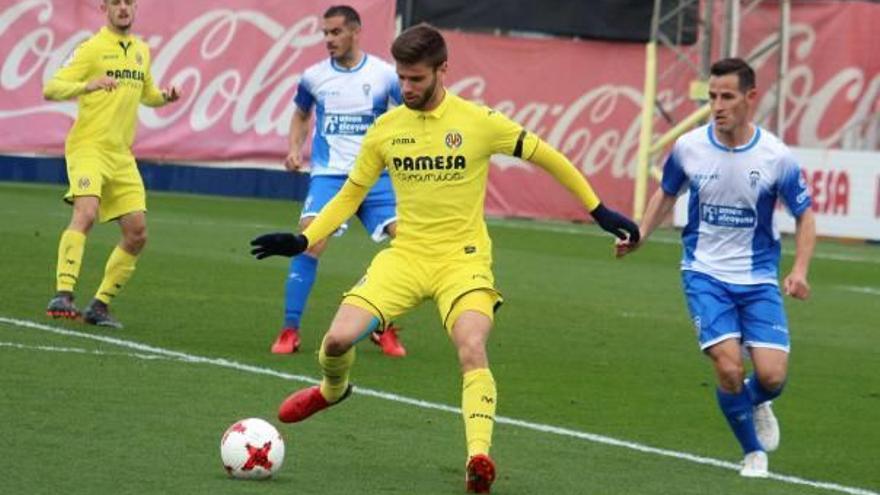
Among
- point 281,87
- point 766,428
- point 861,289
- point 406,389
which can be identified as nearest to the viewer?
point 766,428

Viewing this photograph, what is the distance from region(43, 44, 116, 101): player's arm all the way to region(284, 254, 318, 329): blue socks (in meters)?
1.66

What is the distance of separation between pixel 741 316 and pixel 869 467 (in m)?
0.95

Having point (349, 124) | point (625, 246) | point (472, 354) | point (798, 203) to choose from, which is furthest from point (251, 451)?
point (349, 124)

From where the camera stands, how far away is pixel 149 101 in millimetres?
14930


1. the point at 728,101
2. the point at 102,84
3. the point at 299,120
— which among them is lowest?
the point at 299,120

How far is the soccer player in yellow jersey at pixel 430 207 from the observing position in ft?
30.3

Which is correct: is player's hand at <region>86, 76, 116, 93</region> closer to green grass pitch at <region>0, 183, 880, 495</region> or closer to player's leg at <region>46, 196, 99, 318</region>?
player's leg at <region>46, 196, 99, 318</region>

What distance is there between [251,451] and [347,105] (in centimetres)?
547

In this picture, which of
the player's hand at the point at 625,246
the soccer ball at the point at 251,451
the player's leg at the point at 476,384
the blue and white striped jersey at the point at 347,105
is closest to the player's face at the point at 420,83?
the player's leg at the point at 476,384

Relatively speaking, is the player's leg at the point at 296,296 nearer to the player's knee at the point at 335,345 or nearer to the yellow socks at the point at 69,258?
the yellow socks at the point at 69,258

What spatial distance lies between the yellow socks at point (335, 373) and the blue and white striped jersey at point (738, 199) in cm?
169

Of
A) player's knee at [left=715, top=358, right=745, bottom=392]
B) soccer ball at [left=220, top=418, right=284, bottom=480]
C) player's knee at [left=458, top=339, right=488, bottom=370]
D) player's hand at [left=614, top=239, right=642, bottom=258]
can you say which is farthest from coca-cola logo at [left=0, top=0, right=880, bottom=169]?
soccer ball at [left=220, top=418, right=284, bottom=480]

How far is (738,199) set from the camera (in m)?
9.95

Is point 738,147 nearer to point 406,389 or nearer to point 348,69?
point 406,389
